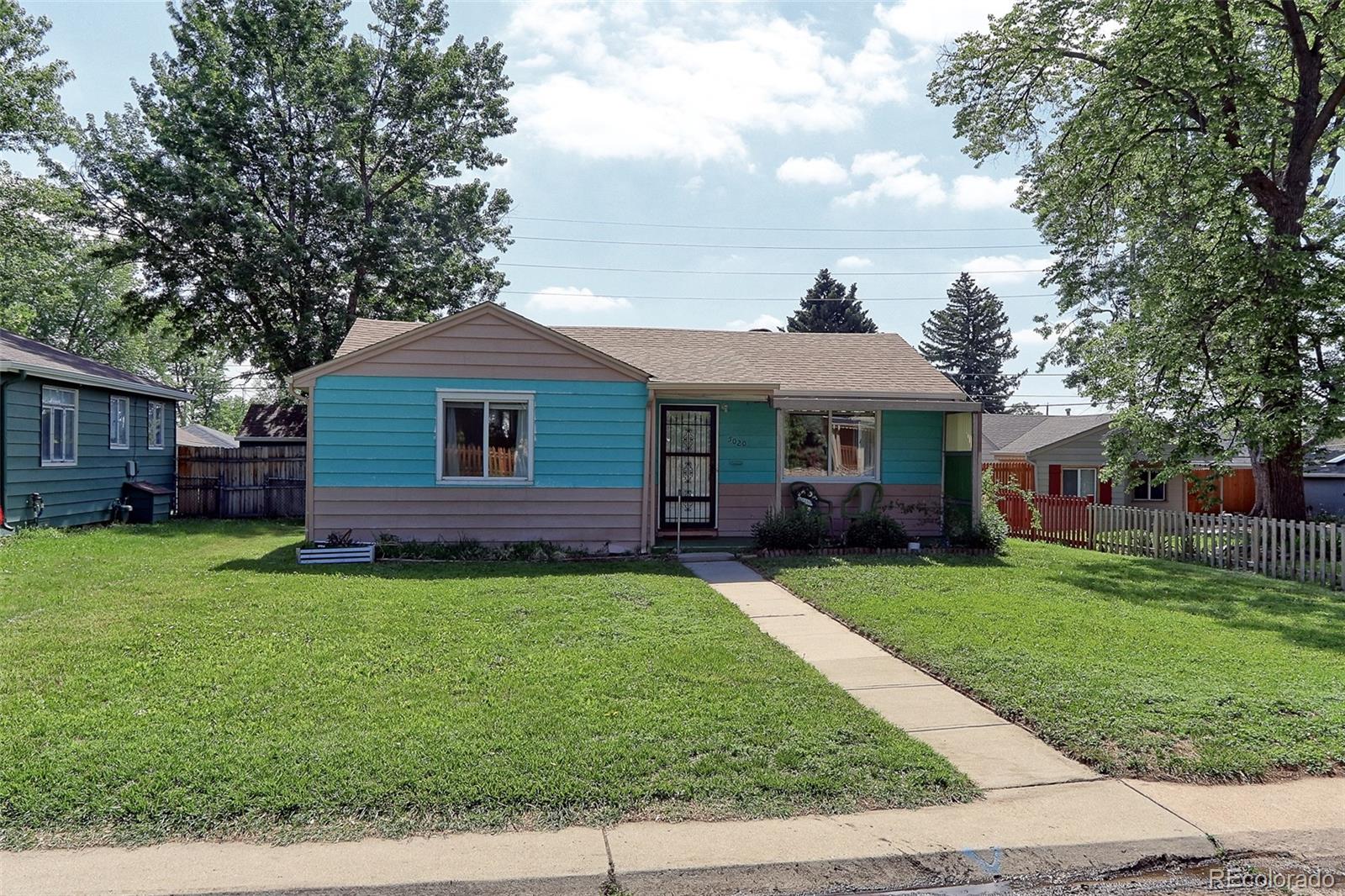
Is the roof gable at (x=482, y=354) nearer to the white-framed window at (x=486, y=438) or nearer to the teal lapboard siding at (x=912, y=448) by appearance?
the white-framed window at (x=486, y=438)

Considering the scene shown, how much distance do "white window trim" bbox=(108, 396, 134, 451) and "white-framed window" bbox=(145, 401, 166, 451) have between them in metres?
0.97

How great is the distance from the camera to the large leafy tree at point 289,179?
22062mm

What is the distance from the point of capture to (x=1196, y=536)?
12922 millimetres

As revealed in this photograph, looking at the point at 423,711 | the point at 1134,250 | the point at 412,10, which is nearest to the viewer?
the point at 423,711

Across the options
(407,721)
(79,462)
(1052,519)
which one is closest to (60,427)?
(79,462)

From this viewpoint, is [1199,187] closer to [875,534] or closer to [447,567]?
[875,534]

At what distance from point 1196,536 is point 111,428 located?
20866 mm

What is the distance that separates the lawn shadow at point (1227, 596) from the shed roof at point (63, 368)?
16.5m

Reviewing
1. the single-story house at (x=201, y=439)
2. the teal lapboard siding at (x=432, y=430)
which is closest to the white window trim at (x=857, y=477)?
the teal lapboard siding at (x=432, y=430)

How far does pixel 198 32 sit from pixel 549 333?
64.2 feet

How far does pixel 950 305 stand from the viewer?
57.5 metres

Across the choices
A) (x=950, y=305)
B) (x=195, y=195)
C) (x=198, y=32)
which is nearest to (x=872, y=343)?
(x=195, y=195)

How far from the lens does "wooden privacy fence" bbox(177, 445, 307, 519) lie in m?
18.8

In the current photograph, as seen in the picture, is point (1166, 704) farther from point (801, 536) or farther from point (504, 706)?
point (801, 536)
